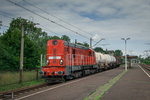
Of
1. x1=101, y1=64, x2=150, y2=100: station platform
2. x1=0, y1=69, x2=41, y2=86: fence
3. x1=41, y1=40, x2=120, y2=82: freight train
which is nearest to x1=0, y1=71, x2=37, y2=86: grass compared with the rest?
x1=0, y1=69, x2=41, y2=86: fence

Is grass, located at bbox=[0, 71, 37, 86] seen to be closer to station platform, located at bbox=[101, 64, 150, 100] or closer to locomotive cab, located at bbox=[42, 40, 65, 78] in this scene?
locomotive cab, located at bbox=[42, 40, 65, 78]

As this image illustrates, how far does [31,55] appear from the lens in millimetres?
38281

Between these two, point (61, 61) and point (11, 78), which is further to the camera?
point (61, 61)

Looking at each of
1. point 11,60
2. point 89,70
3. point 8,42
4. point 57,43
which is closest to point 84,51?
point 89,70

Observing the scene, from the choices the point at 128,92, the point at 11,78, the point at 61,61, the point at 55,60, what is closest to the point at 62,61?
the point at 61,61

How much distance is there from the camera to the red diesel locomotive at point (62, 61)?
18359 mm

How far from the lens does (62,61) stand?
19016 millimetres

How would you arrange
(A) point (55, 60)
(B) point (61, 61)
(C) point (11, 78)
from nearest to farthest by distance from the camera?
(C) point (11, 78), (B) point (61, 61), (A) point (55, 60)

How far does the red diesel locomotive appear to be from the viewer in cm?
1836

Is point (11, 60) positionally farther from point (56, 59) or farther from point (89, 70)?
point (56, 59)

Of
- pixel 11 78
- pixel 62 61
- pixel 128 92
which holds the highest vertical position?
pixel 62 61

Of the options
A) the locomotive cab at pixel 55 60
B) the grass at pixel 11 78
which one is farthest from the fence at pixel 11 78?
the locomotive cab at pixel 55 60

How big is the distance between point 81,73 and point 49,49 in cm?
596

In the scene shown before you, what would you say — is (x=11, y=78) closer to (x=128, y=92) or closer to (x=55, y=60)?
(x=55, y=60)
